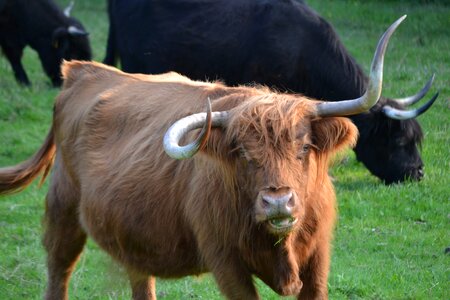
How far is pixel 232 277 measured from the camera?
5105mm

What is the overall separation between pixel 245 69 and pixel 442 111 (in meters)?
2.69

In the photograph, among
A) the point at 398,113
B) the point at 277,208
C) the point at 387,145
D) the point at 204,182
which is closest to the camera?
the point at 277,208

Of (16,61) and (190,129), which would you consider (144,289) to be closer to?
(190,129)

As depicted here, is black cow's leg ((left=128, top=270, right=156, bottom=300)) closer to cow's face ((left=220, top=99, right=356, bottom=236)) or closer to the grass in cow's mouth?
cow's face ((left=220, top=99, right=356, bottom=236))

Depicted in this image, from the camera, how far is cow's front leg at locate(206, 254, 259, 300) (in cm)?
510

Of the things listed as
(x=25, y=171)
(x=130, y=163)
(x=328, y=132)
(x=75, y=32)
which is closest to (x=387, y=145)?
(x=25, y=171)

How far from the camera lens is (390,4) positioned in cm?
1786

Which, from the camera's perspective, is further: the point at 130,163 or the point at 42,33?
the point at 42,33

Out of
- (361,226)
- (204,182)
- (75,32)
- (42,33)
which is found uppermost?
(204,182)

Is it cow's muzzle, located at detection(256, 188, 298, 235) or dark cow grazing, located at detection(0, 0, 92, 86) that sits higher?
cow's muzzle, located at detection(256, 188, 298, 235)

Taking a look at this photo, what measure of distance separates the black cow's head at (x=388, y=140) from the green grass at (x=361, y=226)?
0.21 metres

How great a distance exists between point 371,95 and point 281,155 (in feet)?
1.70

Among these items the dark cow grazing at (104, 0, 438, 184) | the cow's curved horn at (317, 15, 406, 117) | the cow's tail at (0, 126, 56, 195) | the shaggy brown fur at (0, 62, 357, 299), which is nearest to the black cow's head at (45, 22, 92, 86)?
the dark cow grazing at (104, 0, 438, 184)

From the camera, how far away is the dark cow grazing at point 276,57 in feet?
33.0
